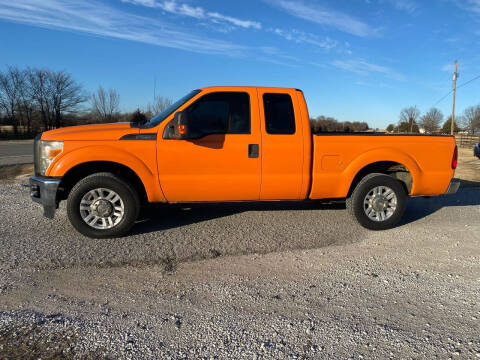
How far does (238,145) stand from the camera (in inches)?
171

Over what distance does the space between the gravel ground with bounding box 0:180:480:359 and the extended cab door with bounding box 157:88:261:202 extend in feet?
2.00

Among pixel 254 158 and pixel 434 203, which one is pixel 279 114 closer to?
pixel 254 158

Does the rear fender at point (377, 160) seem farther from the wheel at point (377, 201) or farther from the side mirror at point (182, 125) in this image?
the side mirror at point (182, 125)

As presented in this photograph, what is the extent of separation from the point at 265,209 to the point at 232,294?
9.57 feet

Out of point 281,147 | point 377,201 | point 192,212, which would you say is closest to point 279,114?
point 281,147

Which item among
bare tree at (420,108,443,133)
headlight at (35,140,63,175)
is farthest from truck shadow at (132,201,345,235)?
bare tree at (420,108,443,133)

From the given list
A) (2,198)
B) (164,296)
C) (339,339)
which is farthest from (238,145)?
(2,198)

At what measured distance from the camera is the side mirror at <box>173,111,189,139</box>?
403cm

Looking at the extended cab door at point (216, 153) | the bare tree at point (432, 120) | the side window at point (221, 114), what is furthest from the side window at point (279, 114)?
the bare tree at point (432, 120)

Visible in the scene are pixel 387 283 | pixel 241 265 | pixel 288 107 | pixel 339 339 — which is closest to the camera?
pixel 339 339

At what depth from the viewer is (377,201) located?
4770 mm

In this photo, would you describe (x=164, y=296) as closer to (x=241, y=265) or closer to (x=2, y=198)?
(x=241, y=265)

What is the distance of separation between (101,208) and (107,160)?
63 cm

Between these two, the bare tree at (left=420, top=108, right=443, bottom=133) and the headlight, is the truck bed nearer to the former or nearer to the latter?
the headlight
